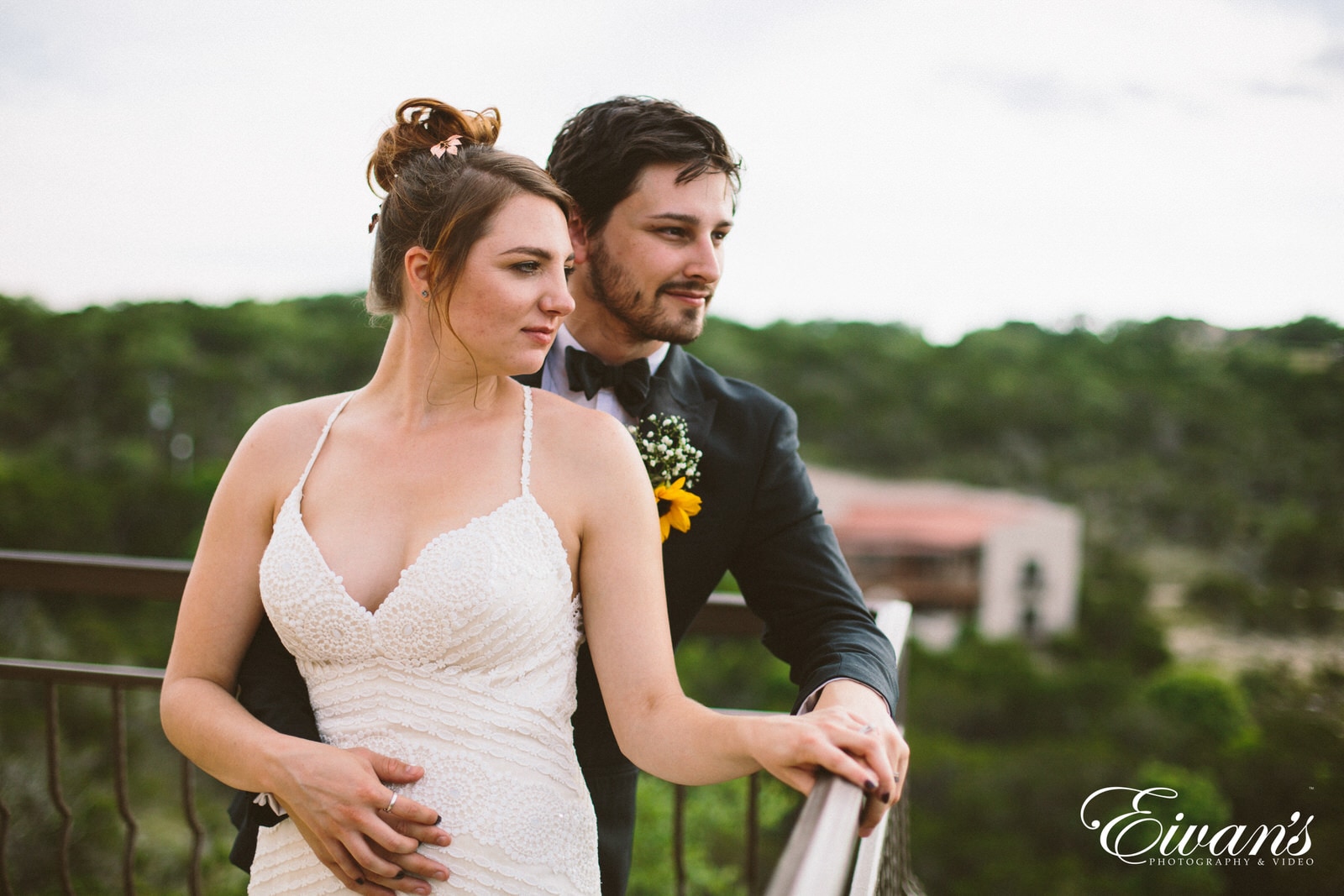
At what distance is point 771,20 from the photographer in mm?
31422

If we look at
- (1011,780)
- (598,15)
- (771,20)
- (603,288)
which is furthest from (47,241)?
(1011,780)

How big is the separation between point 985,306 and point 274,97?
33.9m

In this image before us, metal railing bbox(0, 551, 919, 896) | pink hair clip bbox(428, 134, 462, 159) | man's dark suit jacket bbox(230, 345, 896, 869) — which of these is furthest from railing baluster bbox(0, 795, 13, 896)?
pink hair clip bbox(428, 134, 462, 159)

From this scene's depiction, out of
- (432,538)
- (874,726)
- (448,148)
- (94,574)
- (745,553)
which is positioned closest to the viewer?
(874,726)

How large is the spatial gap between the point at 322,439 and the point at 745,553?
77 centimetres

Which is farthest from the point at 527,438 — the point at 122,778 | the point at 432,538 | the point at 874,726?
the point at 122,778

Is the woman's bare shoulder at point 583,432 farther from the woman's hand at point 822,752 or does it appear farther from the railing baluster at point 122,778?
Answer: the railing baluster at point 122,778

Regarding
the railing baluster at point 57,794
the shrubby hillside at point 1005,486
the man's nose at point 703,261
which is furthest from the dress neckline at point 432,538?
the shrubby hillside at point 1005,486

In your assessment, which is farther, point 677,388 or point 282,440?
point 677,388

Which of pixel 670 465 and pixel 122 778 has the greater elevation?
pixel 670 465

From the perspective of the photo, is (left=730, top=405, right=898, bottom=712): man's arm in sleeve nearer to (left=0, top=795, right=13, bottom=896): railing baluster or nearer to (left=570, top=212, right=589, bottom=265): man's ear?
(left=570, top=212, right=589, bottom=265): man's ear

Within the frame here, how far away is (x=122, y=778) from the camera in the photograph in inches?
96.8

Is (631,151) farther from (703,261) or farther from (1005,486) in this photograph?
(1005,486)

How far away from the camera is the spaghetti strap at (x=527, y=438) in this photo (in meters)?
1.56
